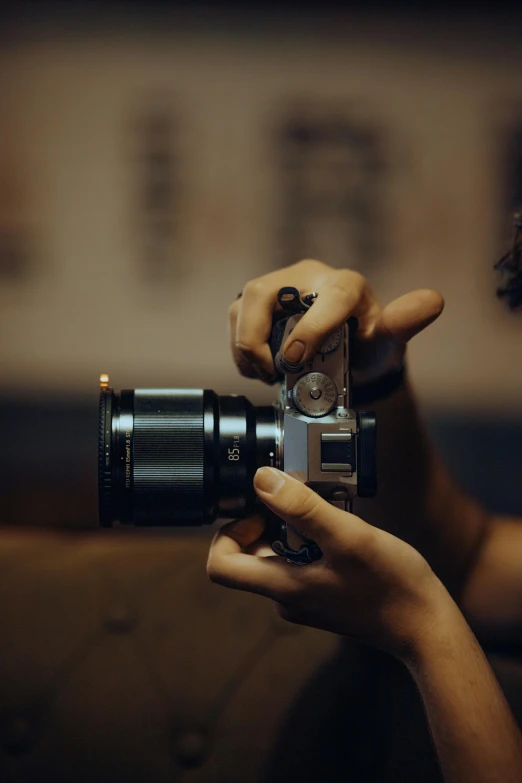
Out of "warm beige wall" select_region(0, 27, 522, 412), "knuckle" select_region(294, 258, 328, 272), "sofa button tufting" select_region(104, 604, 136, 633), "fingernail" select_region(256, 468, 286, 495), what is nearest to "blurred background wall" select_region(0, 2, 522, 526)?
"warm beige wall" select_region(0, 27, 522, 412)

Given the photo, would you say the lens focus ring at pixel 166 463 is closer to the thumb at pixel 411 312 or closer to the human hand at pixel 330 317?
the human hand at pixel 330 317

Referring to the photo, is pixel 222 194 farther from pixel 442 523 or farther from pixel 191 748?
pixel 191 748

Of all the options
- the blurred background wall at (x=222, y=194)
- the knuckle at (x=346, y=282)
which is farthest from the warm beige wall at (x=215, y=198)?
the knuckle at (x=346, y=282)

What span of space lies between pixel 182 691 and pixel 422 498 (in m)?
0.47

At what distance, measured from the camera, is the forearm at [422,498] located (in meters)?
0.88

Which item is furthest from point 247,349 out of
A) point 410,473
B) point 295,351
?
point 410,473

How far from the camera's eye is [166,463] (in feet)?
2.31

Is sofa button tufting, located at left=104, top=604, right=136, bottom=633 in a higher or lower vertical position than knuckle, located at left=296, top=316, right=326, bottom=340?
lower

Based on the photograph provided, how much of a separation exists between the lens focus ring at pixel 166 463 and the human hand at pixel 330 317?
12cm

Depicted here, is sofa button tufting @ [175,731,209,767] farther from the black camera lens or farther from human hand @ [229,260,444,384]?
human hand @ [229,260,444,384]

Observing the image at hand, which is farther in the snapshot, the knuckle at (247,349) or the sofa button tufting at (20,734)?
the sofa button tufting at (20,734)

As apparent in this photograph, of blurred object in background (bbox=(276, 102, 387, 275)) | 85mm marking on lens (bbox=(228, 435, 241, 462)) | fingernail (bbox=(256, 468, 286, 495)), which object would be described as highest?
blurred object in background (bbox=(276, 102, 387, 275))

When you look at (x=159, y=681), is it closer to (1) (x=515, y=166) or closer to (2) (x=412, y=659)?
(2) (x=412, y=659)

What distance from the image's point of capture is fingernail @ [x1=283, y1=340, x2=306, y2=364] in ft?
2.19
